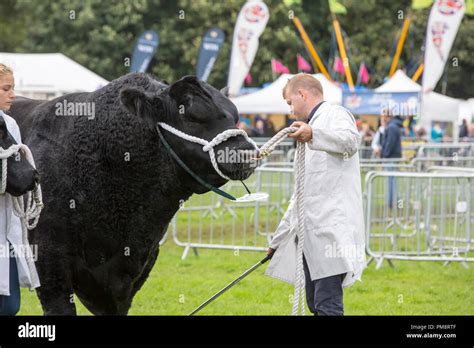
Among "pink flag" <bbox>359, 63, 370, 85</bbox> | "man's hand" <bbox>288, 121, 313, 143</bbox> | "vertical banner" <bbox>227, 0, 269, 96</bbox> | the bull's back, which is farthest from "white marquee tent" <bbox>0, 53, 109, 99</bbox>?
"pink flag" <bbox>359, 63, 370, 85</bbox>

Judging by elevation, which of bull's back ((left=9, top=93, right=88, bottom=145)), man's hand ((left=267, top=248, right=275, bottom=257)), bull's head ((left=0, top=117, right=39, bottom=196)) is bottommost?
man's hand ((left=267, top=248, right=275, bottom=257))

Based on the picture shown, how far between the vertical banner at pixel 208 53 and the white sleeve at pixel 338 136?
25.8 metres

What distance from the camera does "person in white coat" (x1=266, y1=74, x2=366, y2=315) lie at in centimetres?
595

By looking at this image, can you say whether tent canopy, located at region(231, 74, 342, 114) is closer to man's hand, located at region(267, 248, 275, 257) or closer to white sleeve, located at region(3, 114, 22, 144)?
man's hand, located at region(267, 248, 275, 257)

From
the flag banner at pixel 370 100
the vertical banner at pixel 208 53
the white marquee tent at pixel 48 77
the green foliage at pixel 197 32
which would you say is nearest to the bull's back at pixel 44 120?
the white marquee tent at pixel 48 77

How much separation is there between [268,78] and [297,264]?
138 feet

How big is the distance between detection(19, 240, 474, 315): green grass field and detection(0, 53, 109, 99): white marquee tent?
49.1ft

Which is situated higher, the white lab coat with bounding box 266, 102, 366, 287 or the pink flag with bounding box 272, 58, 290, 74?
the pink flag with bounding box 272, 58, 290, 74

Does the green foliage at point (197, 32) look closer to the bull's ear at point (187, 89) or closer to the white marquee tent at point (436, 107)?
the white marquee tent at point (436, 107)

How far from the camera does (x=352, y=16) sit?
5016 centimetres

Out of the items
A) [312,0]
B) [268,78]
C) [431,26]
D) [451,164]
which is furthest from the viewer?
[312,0]

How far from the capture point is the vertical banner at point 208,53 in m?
31.8

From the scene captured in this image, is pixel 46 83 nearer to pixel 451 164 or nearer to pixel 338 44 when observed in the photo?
pixel 451 164

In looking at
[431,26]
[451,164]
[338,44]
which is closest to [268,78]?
[338,44]
